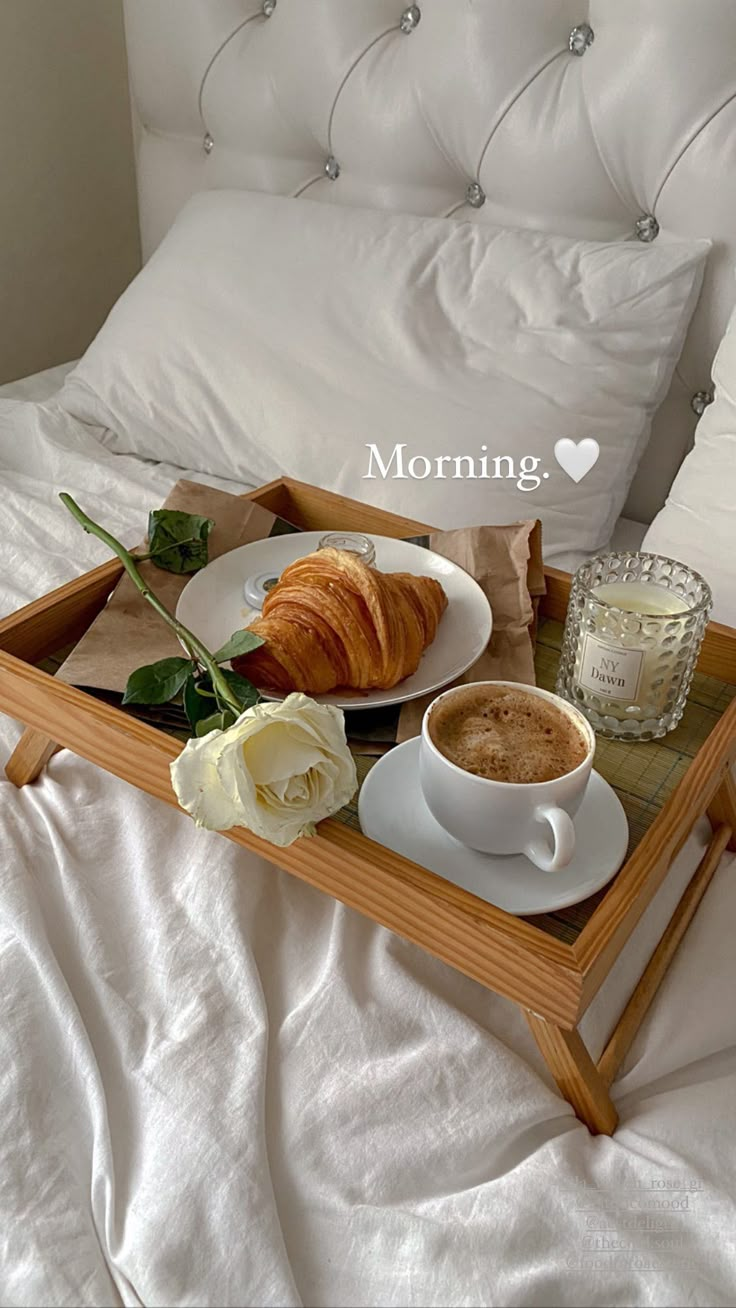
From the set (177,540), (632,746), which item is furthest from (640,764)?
(177,540)

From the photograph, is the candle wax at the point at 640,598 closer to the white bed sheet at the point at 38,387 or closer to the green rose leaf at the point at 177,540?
the green rose leaf at the point at 177,540

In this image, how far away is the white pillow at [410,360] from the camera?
1.18 meters

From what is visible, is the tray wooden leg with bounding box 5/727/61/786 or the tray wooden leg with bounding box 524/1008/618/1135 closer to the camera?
the tray wooden leg with bounding box 524/1008/618/1135

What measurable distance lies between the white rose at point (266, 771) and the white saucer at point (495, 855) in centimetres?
10

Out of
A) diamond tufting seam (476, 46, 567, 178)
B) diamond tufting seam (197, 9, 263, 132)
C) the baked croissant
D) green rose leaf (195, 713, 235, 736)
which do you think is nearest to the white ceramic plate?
the baked croissant

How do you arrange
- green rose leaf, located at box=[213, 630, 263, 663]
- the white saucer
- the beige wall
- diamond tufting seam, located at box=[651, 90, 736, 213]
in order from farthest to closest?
the beige wall
diamond tufting seam, located at box=[651, 90, 736, 213]
green rose leaf, located at box=[213, 630, 263, 663]
the white saucer

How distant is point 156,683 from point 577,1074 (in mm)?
389

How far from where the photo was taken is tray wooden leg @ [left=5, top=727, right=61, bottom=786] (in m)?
0.83

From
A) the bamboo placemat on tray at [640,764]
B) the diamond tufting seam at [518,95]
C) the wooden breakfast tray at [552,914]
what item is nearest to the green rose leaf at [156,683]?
the wooden breakfast tray at [552,914]

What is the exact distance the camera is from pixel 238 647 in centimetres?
75

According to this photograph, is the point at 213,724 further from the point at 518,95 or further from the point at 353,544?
the point at 518,95

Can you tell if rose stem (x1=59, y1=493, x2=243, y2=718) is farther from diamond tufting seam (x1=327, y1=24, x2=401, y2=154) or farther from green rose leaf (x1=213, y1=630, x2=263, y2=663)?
diamond tufting seam (x1=327, y1=24, x2=401, y2=154)

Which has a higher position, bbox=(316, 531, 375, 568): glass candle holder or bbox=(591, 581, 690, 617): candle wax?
bbox=(591, 581, 690, 617): candle wax

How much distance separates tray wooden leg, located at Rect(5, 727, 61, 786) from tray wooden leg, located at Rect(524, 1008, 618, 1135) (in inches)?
17.2
